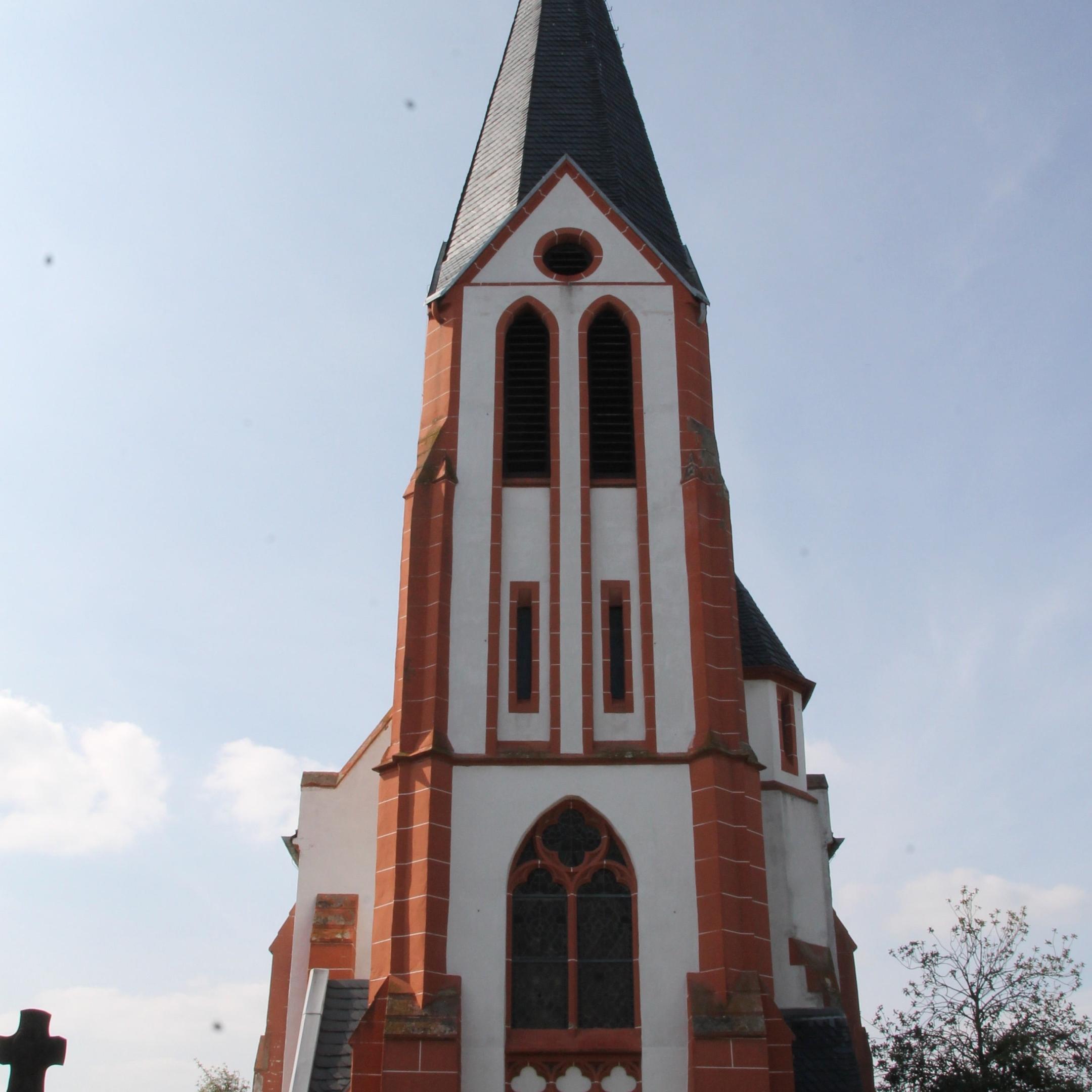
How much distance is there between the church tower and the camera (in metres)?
17.6

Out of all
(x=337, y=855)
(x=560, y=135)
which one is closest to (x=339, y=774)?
(x=337, y=855)

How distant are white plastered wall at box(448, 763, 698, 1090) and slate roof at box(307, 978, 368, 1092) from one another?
58.9 inches

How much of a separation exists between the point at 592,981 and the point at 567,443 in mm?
8003

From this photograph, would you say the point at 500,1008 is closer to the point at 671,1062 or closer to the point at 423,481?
the point at 671,1062

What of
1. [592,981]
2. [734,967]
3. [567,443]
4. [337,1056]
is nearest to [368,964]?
[337,1056]

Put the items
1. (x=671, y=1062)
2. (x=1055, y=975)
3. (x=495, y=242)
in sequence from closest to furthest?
(x=671, y=1062)
(x=495, y=242)
(x=1055, y=975)

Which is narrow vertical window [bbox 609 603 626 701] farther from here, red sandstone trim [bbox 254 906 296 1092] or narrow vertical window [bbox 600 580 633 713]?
red sandstone trim [bbox 254 906 296 1092]

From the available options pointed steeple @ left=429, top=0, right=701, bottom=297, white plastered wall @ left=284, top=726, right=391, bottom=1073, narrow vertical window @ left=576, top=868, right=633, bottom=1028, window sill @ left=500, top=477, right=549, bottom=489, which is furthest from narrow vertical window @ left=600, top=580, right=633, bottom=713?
pointed steeple @ left=429, top=0, right=701, bottom=297

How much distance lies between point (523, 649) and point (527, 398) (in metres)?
4.34

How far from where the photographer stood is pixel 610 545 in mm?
21062

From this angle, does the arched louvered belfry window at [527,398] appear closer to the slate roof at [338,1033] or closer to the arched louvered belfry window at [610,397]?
the arched louvered belfry window at [610,397]

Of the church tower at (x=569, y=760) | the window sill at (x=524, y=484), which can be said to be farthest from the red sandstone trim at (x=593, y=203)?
the window sill at (x=524, y=484)

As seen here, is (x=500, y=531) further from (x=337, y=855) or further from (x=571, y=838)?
(x=337, y=855)

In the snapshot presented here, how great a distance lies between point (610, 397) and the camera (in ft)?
74.0
